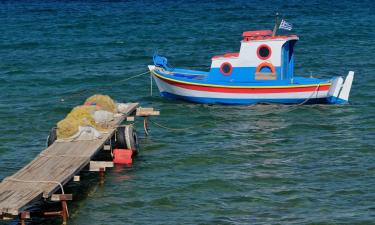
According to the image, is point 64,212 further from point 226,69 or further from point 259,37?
point 259,37

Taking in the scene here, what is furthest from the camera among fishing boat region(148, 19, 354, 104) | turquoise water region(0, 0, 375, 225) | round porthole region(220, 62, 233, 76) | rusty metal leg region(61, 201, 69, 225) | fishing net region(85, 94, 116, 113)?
round porthole region(220, 62, 233, 76)

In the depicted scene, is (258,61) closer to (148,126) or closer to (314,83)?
(314,83)

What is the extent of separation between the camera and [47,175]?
1977 centimetres

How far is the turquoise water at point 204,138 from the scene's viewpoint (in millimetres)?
21109

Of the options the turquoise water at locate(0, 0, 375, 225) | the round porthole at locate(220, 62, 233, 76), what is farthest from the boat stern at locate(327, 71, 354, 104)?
the round porthole at locate(220, 62, 233, 76)

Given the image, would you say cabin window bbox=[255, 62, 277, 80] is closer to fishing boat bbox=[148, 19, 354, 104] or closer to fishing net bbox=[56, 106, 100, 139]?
fishing boat bbox=[148, 19, 354, 104]

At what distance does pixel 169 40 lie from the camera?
191 feet

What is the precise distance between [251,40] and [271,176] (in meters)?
9.96

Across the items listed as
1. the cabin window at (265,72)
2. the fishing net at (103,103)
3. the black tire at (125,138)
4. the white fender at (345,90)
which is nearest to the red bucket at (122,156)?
the black tire at (125,138)

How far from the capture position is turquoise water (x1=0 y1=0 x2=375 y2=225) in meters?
21.1

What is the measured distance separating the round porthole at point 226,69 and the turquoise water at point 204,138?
1378 mm

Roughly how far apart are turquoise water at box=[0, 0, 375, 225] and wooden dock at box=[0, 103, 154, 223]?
43.0 inches

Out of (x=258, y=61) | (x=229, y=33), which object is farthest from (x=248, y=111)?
(x=229, y=33)

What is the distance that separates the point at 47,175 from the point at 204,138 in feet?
31.9
